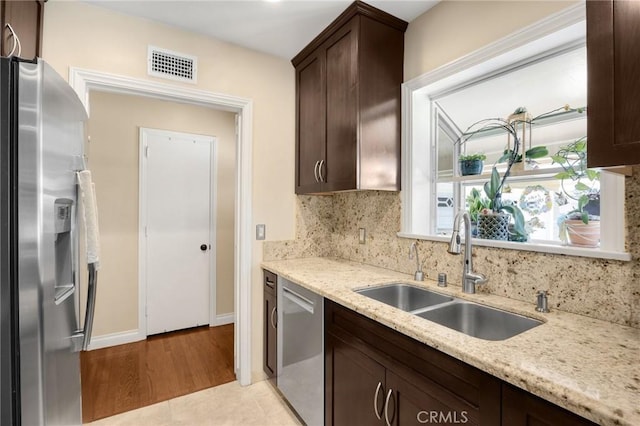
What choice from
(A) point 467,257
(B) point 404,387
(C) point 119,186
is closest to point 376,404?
(B) point 404,387

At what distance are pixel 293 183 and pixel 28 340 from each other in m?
1.90

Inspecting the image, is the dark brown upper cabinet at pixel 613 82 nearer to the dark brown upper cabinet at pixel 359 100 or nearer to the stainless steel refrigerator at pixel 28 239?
the dark brown upper cabinet at pixel 359 100

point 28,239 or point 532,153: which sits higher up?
point 532,153

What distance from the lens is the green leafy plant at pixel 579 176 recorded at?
1325mm

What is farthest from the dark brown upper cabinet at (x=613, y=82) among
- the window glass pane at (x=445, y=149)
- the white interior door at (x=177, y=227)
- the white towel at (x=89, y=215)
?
the white interior door at (x=177, y=227)

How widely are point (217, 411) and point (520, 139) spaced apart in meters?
2.41

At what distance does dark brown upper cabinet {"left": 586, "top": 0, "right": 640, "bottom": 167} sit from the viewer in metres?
0.79

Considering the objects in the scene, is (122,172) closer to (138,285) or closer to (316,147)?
(138,285)

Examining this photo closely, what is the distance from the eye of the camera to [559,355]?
876 mm

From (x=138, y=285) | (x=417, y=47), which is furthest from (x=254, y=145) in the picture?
(x=138, y=285)

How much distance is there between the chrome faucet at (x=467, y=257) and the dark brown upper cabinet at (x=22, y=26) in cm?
191

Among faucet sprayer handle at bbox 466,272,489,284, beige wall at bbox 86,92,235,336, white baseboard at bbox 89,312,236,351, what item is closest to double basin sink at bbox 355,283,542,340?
faucet sprayer handle at bbox 466,272,489,284

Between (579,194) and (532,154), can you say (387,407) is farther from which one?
(532,154)

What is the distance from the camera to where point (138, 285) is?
9.80 feet
